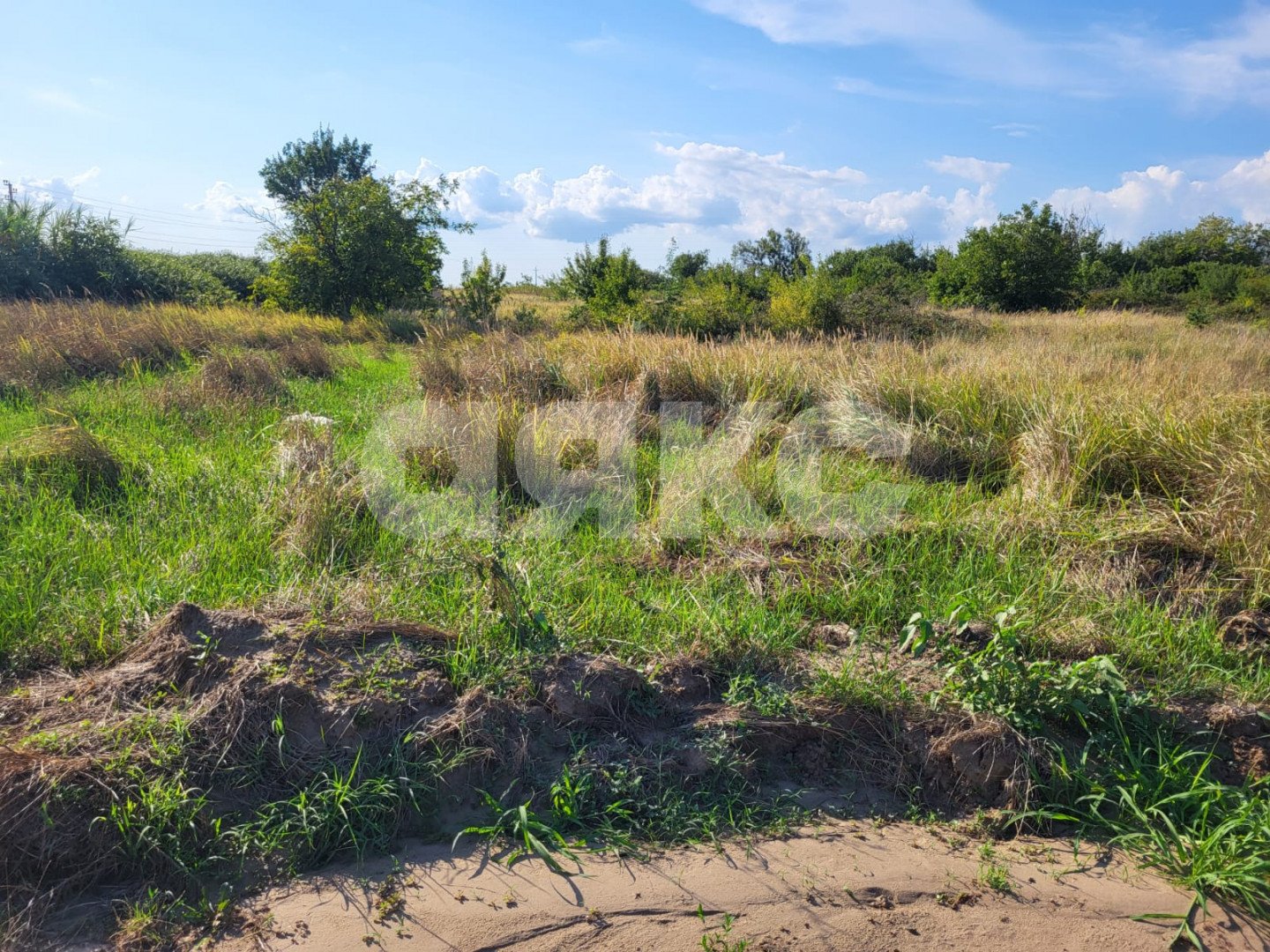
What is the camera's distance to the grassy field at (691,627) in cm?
266

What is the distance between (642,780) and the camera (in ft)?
9.29

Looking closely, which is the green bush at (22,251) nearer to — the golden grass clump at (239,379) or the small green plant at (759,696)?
the golden grass clump at (239,379)

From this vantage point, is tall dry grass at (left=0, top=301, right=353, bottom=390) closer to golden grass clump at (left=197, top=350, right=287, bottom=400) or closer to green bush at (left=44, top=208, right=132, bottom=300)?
golden grass clump at (left=197, top=350, right=287, bottom=400)

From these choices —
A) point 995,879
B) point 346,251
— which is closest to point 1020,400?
point 995,879

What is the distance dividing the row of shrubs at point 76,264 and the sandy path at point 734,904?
733 inches

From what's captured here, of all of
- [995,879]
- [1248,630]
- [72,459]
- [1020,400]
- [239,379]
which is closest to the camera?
[995,879]

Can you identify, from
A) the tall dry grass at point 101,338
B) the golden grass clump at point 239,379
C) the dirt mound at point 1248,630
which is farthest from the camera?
the tall dry grass at point 101,338

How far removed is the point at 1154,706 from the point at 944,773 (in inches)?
36.8

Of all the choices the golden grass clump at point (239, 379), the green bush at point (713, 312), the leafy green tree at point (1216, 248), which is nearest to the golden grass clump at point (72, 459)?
the golden grass clump at point (239, 379)

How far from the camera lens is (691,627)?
141 inches

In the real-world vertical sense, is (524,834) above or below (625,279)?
below

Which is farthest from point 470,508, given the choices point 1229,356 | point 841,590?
point 1229,356

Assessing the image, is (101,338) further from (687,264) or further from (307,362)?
(687,264)

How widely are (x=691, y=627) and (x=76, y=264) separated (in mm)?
22220
